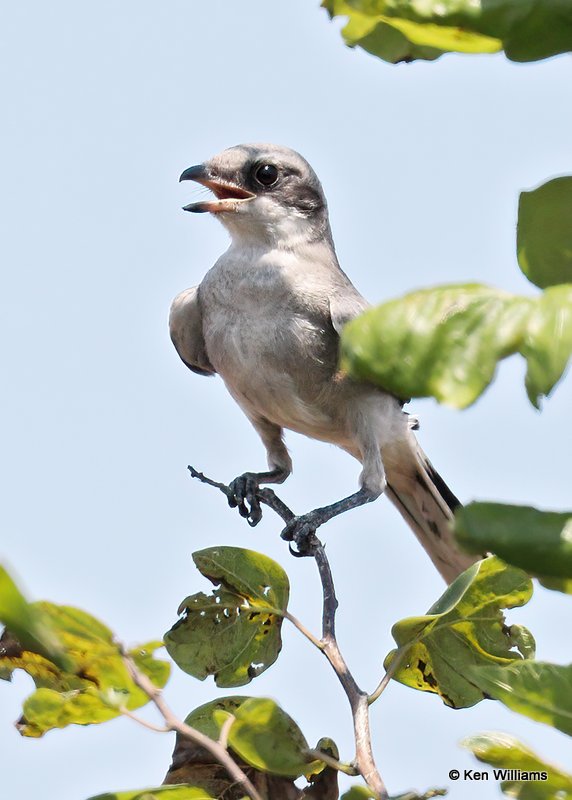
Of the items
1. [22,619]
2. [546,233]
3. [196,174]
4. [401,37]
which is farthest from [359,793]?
[196,174]

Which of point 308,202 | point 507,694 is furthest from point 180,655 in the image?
point 308,202

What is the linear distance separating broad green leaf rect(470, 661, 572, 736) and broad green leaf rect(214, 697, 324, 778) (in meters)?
0.76

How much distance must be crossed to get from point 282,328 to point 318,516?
990 millimetres

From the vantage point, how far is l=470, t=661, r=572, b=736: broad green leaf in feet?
6.56

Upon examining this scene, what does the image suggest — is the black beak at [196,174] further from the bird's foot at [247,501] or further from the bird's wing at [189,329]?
the bird's foot at [247,501]

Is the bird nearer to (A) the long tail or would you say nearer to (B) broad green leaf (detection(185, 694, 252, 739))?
(A) the long tail

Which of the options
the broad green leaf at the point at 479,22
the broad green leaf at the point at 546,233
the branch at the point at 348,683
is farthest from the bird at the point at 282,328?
the broad green leaf at the point at 479,22

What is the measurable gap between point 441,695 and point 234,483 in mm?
2693

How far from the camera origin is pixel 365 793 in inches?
90.6

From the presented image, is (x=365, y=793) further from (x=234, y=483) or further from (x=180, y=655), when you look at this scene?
(x=234, y=483)

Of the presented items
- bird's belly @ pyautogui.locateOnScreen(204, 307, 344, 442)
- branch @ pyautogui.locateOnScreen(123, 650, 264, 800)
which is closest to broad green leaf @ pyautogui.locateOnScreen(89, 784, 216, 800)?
branch @ pyautogui.locateOnScreen(123, 650, 264, 800)

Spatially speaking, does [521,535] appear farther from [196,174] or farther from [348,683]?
[196,174]

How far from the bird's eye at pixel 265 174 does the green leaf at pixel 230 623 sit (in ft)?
10.5

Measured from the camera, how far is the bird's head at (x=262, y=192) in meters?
6.08
